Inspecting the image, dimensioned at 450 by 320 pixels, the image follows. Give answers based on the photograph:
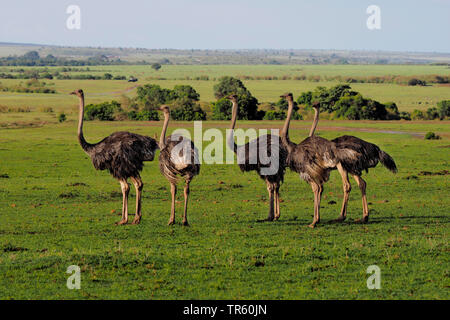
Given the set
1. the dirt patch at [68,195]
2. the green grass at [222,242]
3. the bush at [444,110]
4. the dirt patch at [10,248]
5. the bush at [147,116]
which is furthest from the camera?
the bush at [444,110]

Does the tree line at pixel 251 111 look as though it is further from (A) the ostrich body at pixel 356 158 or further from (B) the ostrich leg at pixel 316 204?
(B) the ostrich leg at pixel 316 204

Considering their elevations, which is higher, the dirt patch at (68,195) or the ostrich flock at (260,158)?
the ostrich flock at (260,158)

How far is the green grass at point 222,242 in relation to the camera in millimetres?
9461

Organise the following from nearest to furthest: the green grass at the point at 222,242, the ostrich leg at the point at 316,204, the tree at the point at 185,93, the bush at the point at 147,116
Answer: the green grass at the point at 222,242, the ostrich leg at the point at 316,204, the bush at the point at 147,116, the tree at the point at 185,93

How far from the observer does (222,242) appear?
40.3ft

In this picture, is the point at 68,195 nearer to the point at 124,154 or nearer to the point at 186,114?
the point at 124,154

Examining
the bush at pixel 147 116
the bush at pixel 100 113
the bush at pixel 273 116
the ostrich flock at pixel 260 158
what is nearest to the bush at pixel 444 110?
the bush at pixel 273 116

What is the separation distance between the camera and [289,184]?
21625 mm

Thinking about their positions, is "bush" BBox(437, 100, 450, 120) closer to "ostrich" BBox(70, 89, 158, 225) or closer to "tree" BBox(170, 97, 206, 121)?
"tree" BBox(170, 97, 206, 121)

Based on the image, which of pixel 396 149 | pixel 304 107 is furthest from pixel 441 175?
pixel 304 107

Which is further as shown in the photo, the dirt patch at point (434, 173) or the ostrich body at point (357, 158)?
the dirt patch at point (434, 173)

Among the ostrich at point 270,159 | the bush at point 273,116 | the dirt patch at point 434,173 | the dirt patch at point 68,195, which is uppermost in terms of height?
the bush at point 273,116

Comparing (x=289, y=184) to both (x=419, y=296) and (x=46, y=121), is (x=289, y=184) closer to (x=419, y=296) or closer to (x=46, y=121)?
(x=419, y=296)
